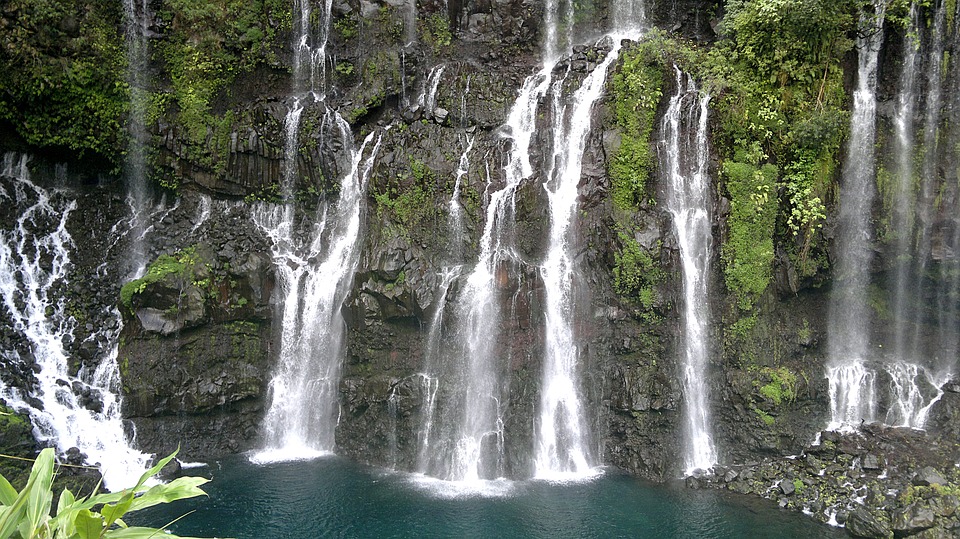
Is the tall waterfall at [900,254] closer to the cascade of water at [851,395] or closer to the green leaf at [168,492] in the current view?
the cascade of water at [851,395]

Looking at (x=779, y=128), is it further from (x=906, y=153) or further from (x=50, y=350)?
(x=50, y=350)

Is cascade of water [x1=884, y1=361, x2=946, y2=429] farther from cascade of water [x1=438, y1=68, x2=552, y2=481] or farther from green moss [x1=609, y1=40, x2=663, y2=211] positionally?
cascade of water [x1=438, y1=68, x2=552, y2=481]

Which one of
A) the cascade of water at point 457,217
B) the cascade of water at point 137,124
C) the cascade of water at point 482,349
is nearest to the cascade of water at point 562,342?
the cascade of water at point 482,349

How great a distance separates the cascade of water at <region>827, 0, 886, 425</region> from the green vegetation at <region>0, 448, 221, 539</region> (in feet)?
54.2

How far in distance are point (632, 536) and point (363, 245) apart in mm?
9171

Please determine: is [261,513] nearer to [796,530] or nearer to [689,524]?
[689,524]

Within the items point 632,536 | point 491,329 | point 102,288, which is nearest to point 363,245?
point 491,329

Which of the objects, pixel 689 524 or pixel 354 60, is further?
pixel 354 60

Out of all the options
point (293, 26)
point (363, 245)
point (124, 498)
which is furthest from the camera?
point (293, 26)

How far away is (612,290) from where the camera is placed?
15938 millimetres

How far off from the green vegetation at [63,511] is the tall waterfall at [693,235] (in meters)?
14.2

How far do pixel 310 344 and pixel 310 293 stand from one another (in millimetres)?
1299

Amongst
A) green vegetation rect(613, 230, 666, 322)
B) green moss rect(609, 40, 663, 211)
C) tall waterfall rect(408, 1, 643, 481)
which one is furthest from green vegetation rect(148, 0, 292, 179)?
green vegetation rect(613, 230, 666, 322)

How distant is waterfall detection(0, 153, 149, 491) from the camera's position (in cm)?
1451
